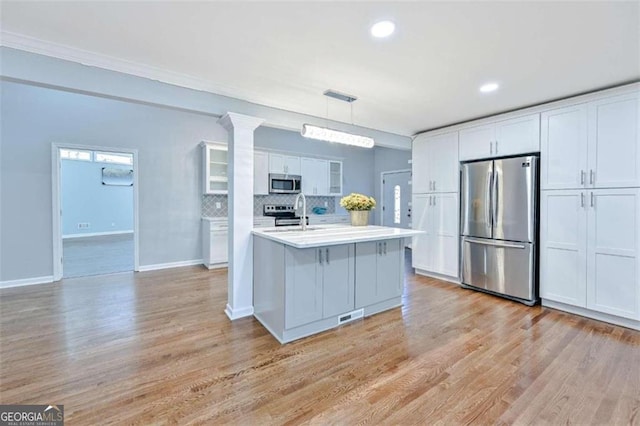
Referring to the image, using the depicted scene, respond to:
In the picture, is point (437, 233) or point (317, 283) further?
point (437, 233)

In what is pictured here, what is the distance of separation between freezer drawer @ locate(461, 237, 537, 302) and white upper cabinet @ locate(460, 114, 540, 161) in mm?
1132

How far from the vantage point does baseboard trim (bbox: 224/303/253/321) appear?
10.1 feet

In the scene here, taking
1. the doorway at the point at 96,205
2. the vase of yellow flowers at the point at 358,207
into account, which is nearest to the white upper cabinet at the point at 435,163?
the vase of yellow flowers at the point at 358,207

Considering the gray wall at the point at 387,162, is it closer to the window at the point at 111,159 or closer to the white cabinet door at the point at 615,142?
the white cabinet door at the point at 615,142

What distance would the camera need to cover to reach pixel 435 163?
14.8 ft

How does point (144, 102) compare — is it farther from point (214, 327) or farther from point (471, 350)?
point (471, 350)

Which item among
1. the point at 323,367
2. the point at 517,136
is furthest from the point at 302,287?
the point at 517,136

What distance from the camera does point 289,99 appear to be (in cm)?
328

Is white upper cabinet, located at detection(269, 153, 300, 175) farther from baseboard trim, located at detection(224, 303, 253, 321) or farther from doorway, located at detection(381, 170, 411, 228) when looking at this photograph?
baseboard trim, located at detection(224, 303, 253, 321)

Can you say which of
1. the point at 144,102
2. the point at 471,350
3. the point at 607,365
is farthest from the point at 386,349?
the point at 144,102

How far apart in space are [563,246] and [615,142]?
1131mm

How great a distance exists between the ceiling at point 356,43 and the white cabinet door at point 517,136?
1.09ft

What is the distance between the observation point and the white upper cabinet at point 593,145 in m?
2.79

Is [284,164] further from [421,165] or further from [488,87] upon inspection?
[488,87]
